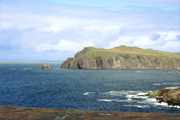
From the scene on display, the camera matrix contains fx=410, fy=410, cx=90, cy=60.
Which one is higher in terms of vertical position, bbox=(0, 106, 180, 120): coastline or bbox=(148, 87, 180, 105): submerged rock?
bbox=(0, 106, 180, 120): coastline

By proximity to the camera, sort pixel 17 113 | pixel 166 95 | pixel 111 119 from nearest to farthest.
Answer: pixel 111 119, pixel 17 113, pixel 166 95

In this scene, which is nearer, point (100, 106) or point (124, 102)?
point (100, 106)

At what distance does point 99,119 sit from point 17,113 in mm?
2597

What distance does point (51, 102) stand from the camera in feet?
292

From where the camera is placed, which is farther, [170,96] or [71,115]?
[170,96]

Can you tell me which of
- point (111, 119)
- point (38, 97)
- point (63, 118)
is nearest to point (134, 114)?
point (111, 119)

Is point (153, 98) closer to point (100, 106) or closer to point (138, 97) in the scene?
point (138, 97)

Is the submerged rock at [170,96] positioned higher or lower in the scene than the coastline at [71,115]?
lower

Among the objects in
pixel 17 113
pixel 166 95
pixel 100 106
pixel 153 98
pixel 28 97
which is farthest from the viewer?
pixel 28 97

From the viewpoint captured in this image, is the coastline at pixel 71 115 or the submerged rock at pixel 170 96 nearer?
the coastline at pixel 71 115

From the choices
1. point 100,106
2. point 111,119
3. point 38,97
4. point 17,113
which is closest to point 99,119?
point 111,119

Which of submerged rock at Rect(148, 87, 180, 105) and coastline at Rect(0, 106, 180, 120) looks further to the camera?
submerged rock at Rect(148, 87, 180, 105)

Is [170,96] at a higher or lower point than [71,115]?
lower

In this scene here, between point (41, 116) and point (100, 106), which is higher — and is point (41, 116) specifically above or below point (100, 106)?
above
